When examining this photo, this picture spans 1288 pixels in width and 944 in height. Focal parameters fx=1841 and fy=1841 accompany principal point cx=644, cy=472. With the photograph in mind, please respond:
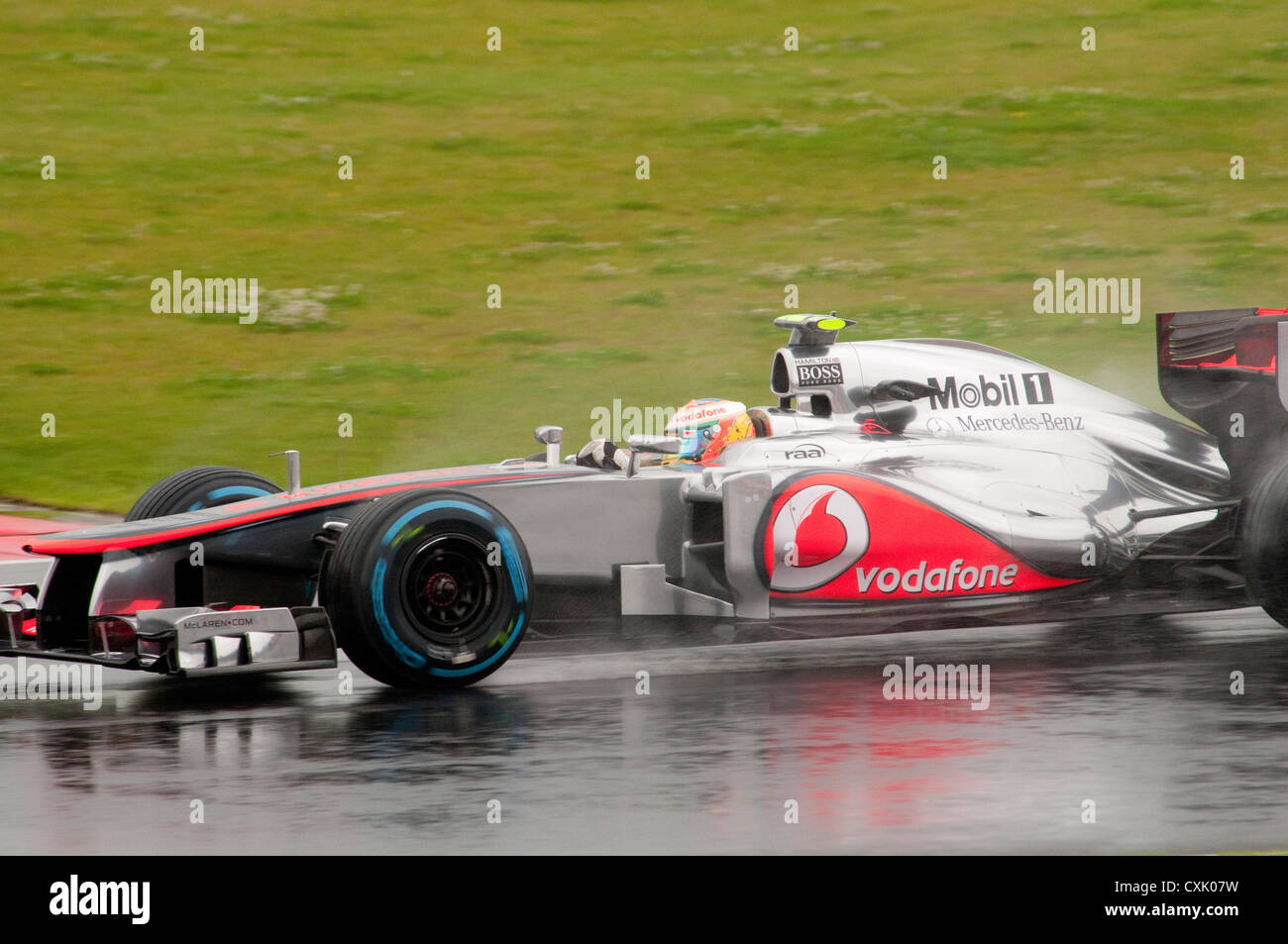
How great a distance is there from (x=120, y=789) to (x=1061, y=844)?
9.86 feet

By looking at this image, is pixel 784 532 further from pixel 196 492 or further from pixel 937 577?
pixel 196 492

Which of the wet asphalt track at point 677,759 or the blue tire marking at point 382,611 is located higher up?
the blue tire marking at point 382,611

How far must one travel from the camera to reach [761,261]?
19.6 meters

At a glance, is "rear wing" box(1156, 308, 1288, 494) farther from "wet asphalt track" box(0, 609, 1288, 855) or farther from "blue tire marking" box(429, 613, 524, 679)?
"blue tire marking" box(429, 613, 524, 679)

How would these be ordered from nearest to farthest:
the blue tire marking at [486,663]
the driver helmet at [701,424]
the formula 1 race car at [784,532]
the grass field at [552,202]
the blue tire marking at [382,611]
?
1. the blue tire marking at [382,611]
2. the formula 1 race car at [784,532]
3. the blue tire marking at [486,663]
4. the driver helmet at [701,424]
5. the grass field at [552,202]

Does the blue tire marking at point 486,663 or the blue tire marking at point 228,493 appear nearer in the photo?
the blue tire marking at point 486,663

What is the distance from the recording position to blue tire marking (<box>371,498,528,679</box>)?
7.21 metres

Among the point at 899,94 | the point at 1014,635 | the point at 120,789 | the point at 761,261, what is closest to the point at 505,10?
the point at 899,94

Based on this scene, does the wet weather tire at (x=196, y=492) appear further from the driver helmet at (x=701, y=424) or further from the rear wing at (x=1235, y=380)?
the rear wing at (x=1235, y=380)

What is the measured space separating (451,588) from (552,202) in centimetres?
1391

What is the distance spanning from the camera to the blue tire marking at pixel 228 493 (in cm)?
868

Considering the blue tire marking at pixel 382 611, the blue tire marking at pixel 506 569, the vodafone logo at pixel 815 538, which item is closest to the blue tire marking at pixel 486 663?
the blue tire marking at pixel 506 569

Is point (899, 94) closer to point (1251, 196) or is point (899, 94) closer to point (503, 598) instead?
point (1251, 196)

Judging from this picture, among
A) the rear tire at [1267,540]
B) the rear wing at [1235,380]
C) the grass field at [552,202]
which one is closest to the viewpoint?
the rear tire at [1267,540]
